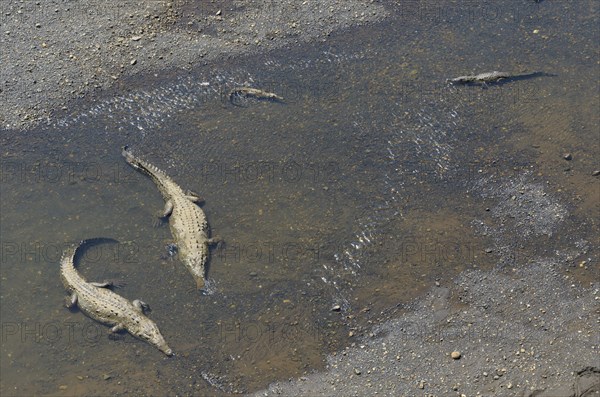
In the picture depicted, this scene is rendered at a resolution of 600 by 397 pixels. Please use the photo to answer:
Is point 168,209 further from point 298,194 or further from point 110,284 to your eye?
point 298,194

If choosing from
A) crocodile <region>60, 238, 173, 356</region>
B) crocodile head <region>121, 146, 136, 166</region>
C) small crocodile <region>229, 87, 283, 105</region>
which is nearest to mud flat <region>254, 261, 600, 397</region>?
crocodile <region>60, 238, 173, 356</region>

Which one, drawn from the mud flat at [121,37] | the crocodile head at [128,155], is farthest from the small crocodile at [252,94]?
the crocodile head at [128,155]

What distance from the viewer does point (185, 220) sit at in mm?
12953

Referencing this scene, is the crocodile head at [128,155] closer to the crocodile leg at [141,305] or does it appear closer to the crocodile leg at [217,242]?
the crocodile leg at [217,242]

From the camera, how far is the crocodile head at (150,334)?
11531mm

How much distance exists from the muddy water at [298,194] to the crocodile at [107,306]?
7.6 inches

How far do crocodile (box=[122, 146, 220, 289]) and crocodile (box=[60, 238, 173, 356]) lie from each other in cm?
117

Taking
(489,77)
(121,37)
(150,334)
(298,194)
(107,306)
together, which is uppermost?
(121,37)

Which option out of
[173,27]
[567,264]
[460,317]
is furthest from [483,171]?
[173,27]

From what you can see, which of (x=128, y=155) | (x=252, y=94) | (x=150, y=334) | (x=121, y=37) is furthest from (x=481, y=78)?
(x=150, y=334)

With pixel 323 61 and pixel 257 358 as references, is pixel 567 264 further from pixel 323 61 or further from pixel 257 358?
pixel 323 61

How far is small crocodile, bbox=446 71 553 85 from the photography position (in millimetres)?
15492

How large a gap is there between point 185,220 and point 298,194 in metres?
2.32

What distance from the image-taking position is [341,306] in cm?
1193
